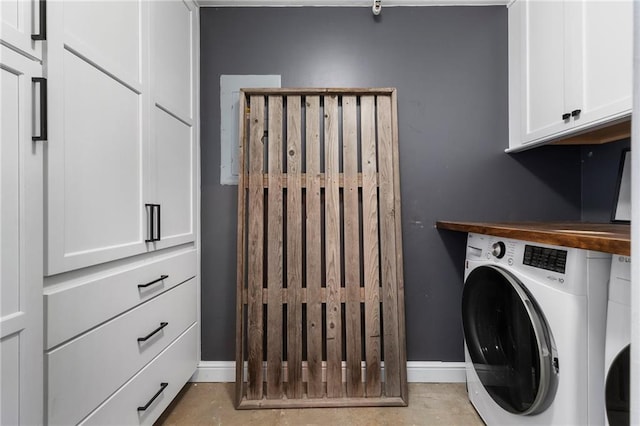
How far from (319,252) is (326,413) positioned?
0.82 meters

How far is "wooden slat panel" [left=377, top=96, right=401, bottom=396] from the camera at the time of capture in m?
1.65

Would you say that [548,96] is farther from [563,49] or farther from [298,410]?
[298,410]

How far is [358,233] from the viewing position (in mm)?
1706

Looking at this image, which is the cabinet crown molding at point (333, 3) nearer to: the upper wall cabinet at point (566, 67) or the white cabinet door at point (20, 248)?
the upper wall cabinet at point (566, 67)

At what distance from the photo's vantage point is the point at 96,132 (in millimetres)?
1041

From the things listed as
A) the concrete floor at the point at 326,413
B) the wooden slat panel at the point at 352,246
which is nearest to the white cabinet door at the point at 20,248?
the concrete floor at the point at 326,413

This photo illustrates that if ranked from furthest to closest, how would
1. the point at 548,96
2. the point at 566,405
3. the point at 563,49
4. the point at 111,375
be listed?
the point at 548,96, the point at 563,49, the point at 111,375, the point at 566,405

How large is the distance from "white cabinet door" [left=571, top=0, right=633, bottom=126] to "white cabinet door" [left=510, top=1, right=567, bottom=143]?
0.10 metres

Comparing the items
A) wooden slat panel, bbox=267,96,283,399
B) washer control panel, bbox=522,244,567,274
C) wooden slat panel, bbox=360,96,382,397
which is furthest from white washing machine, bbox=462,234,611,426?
wooden slat panel, bbox=267,96,283,399

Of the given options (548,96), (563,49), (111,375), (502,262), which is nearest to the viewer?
(111,375)

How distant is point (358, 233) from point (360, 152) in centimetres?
48

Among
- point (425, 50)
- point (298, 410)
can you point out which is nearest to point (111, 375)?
point (298, 410)

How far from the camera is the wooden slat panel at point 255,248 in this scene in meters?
1.65

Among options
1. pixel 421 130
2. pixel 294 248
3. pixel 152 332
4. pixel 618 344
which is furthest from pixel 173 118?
pixel 618 344
